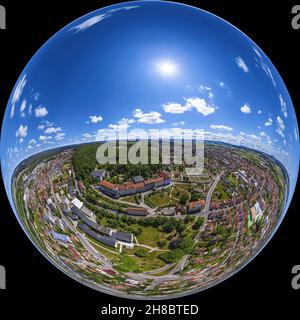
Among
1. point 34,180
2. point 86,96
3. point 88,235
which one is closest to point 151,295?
point 88,235

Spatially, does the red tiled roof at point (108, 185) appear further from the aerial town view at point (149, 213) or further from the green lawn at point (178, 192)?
the green lawn at point (178, 192)

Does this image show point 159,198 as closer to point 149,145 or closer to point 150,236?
point 150,236

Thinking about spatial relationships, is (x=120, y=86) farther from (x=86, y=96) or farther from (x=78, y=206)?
(x=78, y=206)

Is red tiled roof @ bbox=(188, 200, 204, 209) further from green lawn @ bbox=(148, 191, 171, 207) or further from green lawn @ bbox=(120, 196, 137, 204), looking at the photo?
green lawn @ bbox=(120, 196, 137, 204)

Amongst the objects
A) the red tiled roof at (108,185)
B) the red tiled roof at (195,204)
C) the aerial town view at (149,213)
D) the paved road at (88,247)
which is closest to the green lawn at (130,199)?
the aerial town view at (149,213)

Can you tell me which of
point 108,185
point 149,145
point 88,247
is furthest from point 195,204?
point 88,247

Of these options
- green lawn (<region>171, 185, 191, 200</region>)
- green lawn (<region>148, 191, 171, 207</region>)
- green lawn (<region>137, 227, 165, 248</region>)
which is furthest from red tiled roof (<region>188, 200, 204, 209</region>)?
green lawn (<region>137, 227, 165, 248</region>)
